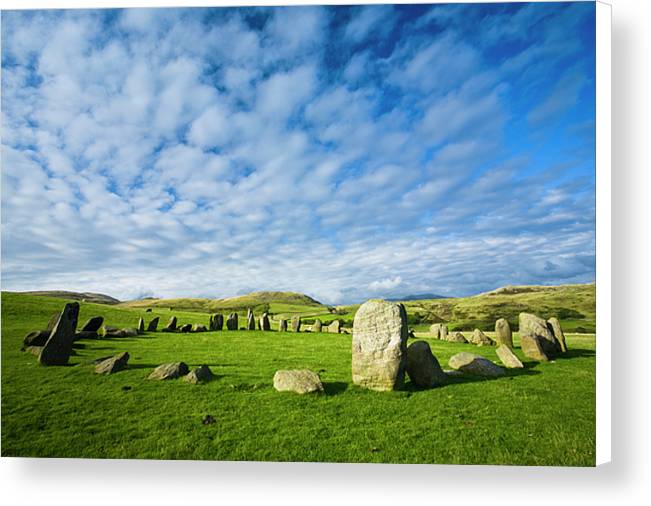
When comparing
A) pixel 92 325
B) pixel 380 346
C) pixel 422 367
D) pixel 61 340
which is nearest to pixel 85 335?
pixel 92 325

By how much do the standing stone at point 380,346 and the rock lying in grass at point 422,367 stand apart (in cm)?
64

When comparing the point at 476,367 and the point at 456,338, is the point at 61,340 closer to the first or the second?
the point at 476,367

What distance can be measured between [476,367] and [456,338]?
1059cm

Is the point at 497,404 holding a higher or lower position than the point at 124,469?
higher

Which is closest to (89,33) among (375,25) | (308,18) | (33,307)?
(308,18)

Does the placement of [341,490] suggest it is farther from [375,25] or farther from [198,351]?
[375,25]

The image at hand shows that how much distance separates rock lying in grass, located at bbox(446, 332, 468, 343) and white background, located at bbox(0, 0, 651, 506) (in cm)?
1231

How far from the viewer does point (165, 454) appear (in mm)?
7832

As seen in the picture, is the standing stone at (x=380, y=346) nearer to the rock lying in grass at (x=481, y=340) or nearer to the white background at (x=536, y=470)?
the white background at (x=536, y=470)

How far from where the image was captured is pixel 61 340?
494 inches

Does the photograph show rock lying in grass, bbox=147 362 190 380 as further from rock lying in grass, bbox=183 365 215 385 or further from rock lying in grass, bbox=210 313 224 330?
rock lying in grass, bbox=210 313 224 330

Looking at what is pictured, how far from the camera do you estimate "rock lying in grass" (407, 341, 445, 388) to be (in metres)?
10.1

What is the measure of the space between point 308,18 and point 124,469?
13.7 metres

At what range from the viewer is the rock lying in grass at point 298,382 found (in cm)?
939
